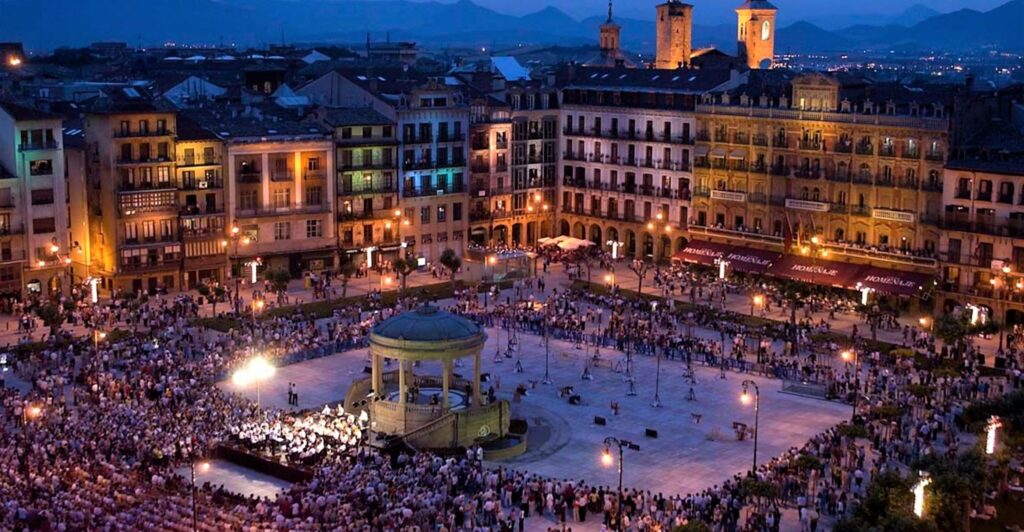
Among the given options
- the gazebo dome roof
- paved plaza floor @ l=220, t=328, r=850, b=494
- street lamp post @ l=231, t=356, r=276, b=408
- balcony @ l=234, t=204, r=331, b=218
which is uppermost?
balcony @ l=234, t=204, r=331, b=218

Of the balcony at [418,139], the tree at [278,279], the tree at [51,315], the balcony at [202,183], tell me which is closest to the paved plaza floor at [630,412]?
the tree at [278,279]

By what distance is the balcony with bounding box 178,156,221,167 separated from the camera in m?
102

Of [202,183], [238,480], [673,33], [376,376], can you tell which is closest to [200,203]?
[202,183]

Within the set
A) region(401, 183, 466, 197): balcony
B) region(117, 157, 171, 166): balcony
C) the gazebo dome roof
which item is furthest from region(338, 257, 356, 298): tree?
the gazebo dome roof

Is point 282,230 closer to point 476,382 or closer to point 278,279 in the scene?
point 278,279

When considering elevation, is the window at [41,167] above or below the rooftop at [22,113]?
below

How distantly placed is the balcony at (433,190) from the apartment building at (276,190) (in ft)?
25.9

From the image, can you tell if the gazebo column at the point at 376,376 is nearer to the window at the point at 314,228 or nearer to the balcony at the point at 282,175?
the balcony at the point at 282,175

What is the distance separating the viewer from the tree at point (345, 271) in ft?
334

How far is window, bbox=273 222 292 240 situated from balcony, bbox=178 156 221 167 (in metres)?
7.41

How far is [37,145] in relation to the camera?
95.8m

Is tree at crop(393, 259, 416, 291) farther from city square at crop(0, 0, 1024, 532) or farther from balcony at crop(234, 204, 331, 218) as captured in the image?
balcony at crop(234, 204, 331, 218)

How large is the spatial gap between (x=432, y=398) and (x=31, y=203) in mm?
45172

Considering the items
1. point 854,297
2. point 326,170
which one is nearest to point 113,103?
point 326,170
